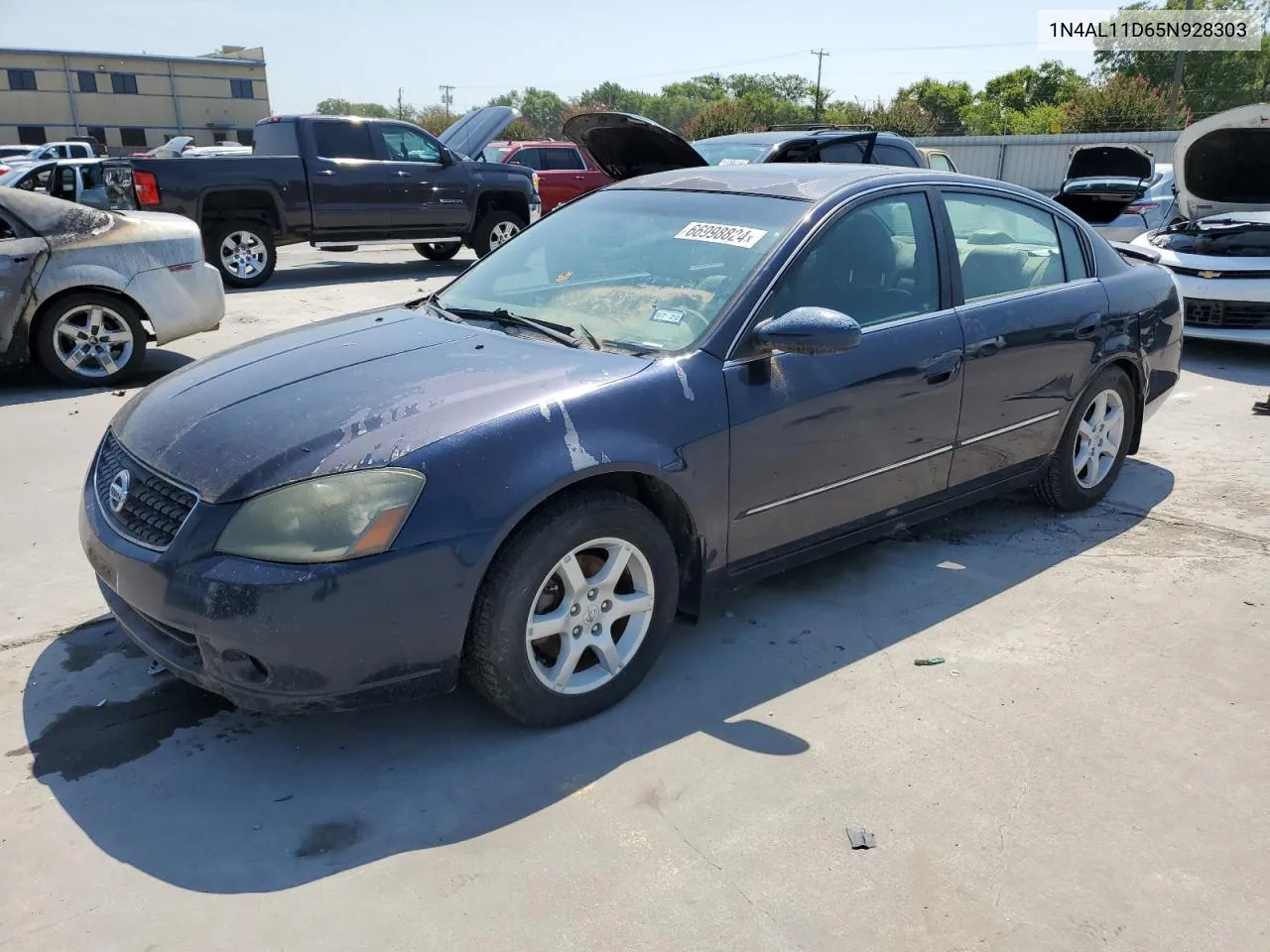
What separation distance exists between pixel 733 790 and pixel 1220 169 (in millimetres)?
9292

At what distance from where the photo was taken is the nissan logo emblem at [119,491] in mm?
2996

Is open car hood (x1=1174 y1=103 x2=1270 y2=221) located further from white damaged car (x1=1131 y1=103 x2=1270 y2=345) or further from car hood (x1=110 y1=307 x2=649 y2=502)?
car hood (x1=110 y1=307 x2=649 y2=502)

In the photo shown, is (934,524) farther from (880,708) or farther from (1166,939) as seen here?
(1166,939)

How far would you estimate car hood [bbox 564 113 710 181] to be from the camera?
21.5 ft

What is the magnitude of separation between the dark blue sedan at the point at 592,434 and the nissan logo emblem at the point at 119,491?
13mm

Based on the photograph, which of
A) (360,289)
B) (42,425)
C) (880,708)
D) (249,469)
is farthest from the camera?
(360,289)

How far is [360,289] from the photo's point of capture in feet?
38.7

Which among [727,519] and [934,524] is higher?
[727,519]

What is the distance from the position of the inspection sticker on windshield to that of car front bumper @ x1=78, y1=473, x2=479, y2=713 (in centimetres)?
163

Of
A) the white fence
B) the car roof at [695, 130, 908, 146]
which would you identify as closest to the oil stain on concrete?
the car roof at [695, 130, 908, 146]

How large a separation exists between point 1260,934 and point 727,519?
5.93 feet

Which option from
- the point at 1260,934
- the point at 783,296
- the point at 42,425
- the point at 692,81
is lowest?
the point at 1260,934

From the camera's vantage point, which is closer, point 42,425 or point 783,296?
point 783,296

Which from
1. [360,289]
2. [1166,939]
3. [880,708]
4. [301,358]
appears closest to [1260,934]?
[1166,939]
